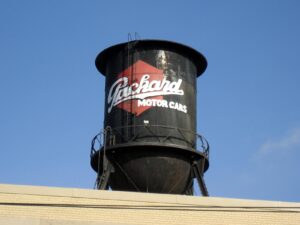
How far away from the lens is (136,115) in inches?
835

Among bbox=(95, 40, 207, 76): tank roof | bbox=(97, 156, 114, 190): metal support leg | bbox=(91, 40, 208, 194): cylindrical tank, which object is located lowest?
bbox=(97, 156, 114, 190): metal support leg

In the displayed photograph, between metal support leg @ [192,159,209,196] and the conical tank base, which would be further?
metal support leg @ [192,159,209,196]

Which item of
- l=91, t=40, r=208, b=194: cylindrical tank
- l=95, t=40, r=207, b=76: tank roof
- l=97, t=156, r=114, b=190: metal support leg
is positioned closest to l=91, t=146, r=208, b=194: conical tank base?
l=91, t=40, r=208, b=194: cylindrical tank

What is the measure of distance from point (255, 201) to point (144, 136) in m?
4.63

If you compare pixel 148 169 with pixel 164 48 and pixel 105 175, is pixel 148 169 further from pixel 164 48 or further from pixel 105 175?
pixel 164 48

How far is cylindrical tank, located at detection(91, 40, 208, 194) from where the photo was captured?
20562 millimetres

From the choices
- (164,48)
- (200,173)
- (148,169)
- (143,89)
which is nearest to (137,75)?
(143,89)

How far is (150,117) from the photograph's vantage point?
69.5ft

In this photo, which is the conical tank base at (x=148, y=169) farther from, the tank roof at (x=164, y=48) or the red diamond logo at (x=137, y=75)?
the tank roof at (x=164, y=48)

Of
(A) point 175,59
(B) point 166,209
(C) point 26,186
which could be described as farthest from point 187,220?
(A) point 175,59

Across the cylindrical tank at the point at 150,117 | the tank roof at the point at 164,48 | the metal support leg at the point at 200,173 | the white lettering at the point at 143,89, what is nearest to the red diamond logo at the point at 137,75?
the cylindrical tank at the point at 150,117

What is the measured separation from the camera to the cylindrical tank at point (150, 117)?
2056 cm

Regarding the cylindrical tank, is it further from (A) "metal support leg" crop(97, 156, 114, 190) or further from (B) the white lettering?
(A) "metal support leg" crop(97, 156, 114, 190)

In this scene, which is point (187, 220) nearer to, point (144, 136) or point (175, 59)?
point (144, 136)
